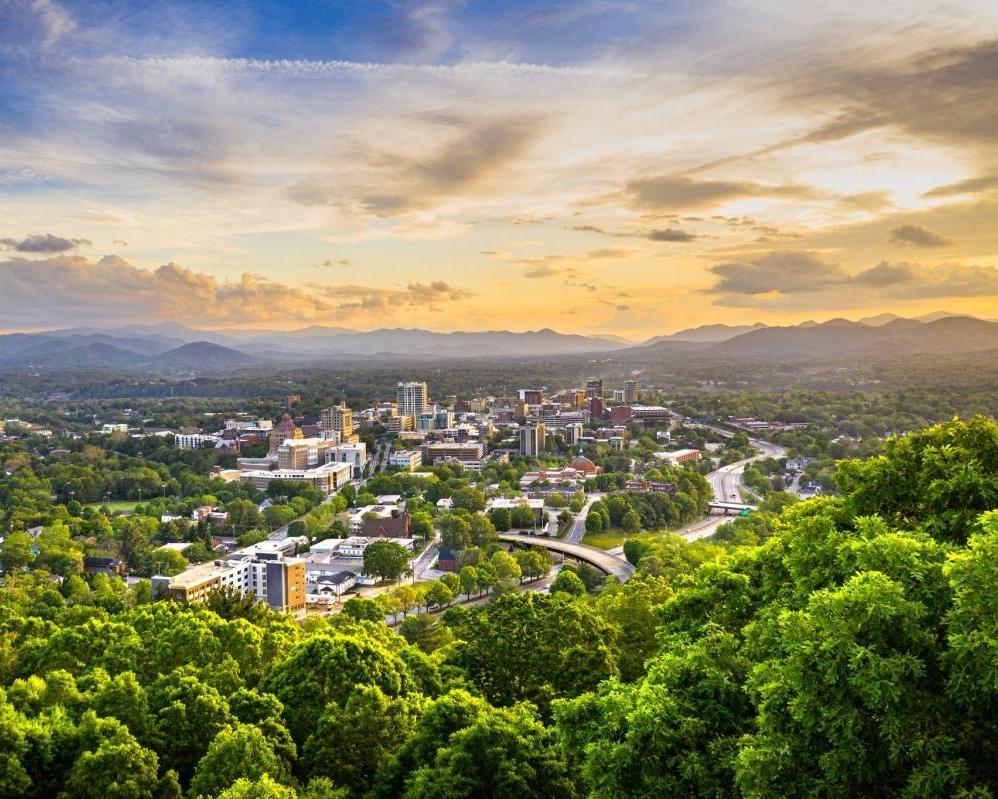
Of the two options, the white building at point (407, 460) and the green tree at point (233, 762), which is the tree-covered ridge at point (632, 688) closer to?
the green tree at point (233, 762)

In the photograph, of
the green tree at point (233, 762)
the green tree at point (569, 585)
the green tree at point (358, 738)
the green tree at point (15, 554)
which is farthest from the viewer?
the green tree at point (15, 554)

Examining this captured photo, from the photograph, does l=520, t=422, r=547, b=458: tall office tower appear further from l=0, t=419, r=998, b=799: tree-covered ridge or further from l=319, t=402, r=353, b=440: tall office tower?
l=0, t=419, r=998, b=799: tree-covered ridge

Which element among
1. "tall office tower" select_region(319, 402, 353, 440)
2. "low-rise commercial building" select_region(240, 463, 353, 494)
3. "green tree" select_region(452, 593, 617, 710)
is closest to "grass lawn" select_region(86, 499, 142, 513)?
"low-rise commercial building" select_region(240, 463, 353, 494)

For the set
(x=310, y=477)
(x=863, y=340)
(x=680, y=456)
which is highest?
(x=863, y=340)

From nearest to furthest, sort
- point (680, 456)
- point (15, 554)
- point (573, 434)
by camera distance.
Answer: point (15, 554), point (680, 456), point (573, 434)

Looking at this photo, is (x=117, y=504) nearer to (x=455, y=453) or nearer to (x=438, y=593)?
(x=455, y=453)

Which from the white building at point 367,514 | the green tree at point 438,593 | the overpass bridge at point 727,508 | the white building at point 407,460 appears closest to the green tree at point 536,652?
the green tree at point 438,593

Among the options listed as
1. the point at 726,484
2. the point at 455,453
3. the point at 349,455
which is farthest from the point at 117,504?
the point at 726,484
